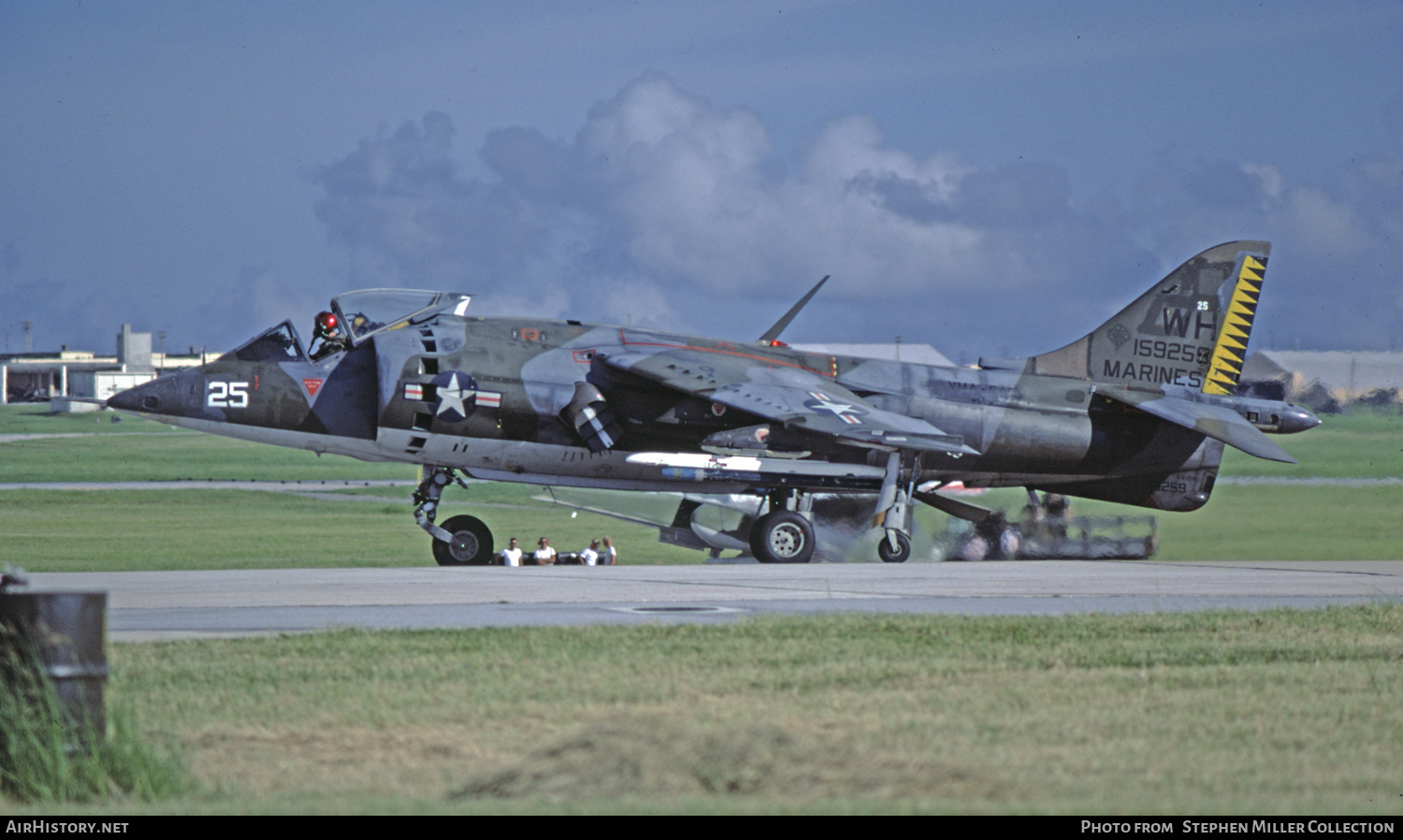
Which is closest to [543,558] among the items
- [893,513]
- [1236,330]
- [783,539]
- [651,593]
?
[783,539]

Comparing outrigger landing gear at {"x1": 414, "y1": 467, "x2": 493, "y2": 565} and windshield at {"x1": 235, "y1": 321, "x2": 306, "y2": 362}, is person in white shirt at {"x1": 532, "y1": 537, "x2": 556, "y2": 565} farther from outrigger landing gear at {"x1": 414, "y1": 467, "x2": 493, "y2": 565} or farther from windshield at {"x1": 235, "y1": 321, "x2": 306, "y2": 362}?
windshield at {"x1": 235, "y1": 321, "x2": 306, "y2": 362}

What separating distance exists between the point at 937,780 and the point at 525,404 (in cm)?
1515

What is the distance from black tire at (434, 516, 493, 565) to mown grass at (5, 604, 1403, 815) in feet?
32.5

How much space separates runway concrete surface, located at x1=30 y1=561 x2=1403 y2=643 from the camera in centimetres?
1344

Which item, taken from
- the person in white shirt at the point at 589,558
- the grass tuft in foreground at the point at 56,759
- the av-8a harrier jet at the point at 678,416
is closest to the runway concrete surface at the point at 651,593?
the av-8a harrier jet at the point at 678,416

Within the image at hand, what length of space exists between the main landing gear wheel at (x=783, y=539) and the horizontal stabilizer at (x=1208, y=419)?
5.67 meters

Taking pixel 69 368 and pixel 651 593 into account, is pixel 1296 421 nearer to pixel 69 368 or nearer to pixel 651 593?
pixel 651 593

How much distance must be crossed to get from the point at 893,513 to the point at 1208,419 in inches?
205

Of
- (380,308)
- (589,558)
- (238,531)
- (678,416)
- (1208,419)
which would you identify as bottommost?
(238,531)

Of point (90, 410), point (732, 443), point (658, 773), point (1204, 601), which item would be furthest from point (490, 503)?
point (90, 410)

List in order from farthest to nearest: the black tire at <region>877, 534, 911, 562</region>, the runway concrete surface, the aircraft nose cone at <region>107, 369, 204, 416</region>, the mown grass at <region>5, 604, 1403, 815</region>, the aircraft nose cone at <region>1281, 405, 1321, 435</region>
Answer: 1. the aircraft nose cone at <region>1281, 405, 1321, 435</region>
2. the black tire at <region>877, 534, 911, 562</region>
3. the aircraft nose cone at <region>107, 369, 204, 416</region>
4. the runway concrete surface
5. the mown grass at <region>5, 604, 1403, 815</region>

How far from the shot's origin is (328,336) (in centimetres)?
2127

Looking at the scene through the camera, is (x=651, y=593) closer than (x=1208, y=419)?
Yes

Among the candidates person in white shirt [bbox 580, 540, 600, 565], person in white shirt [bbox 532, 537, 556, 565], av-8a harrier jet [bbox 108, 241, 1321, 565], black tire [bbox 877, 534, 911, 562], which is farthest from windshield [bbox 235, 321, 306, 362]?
black tire [bbox 877, 534, 911, 562]
